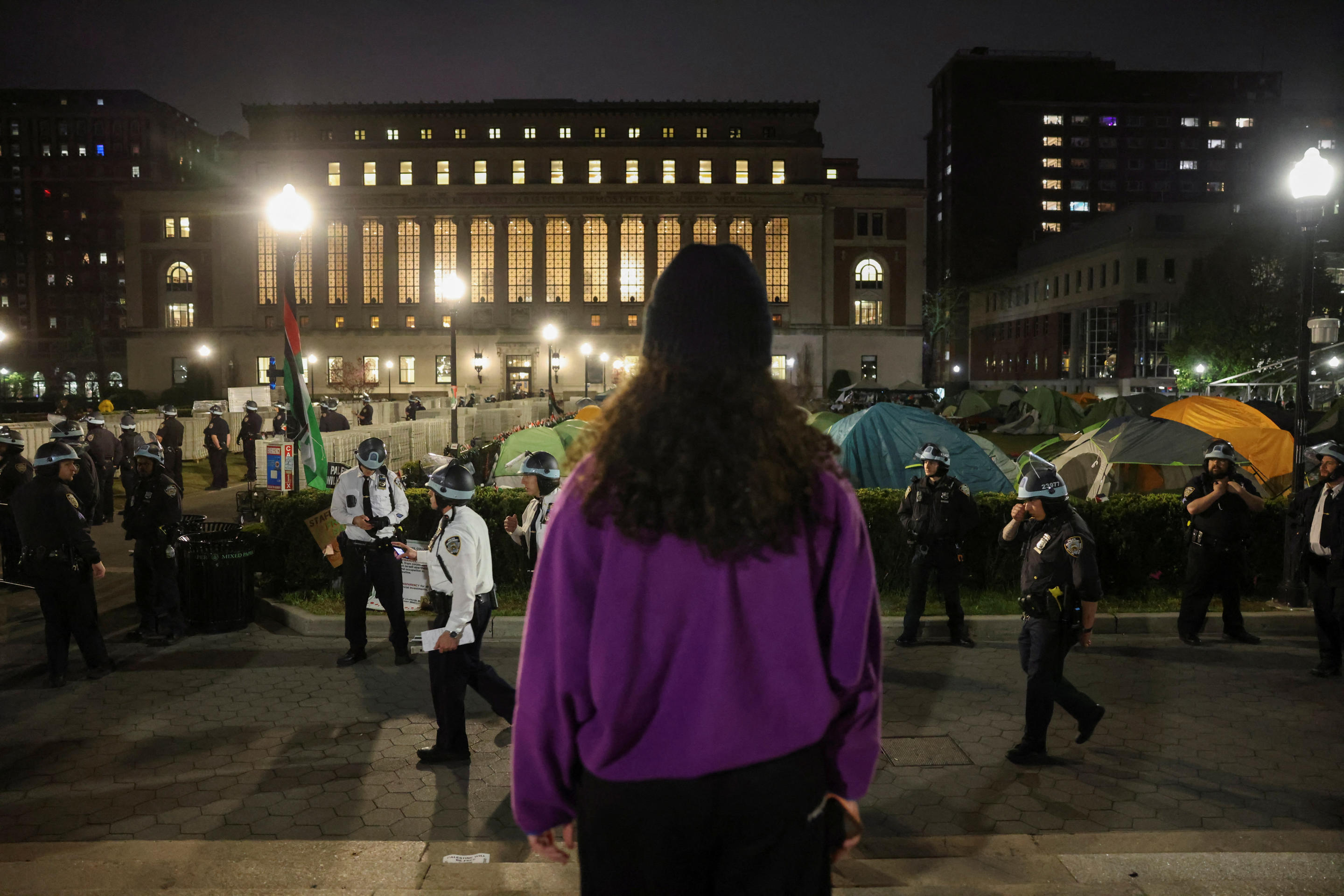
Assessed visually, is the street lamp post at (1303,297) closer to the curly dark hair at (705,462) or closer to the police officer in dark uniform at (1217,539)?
the police officer in dark uniform at (1217,539)

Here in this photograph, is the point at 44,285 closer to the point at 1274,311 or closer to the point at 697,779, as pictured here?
the point at 1274,311

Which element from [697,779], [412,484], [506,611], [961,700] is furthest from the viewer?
[412,484]

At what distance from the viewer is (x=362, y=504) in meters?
8.17

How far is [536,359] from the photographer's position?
255ft

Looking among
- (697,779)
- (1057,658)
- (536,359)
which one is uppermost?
(536,359)

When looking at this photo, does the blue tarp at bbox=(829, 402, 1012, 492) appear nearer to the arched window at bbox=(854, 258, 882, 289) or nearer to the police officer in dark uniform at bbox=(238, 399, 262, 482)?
the police officer in dark uniform at bbox=(238, 399, 262, 482)

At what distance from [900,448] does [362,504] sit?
952 centimetres

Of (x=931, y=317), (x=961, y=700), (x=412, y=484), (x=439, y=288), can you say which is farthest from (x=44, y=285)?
(x=961, y=700)

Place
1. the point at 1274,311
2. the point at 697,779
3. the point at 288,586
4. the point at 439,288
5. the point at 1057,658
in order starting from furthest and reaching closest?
the point at 439,288
the point at 1274,311
the point at 288,586
the point at 1057,658
the point at 697,779

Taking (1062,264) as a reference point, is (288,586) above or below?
below

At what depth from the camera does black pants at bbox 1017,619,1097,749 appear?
5.96 metres

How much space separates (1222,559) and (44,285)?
160315 millimetres

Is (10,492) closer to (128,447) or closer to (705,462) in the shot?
(128,447)

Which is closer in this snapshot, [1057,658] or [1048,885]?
[1048,885]
